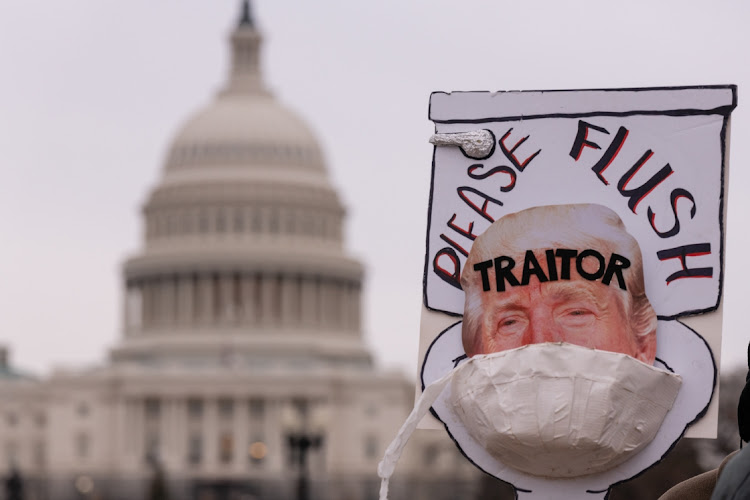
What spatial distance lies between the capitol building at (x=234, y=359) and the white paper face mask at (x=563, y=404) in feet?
415

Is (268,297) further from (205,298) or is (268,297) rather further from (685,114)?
(685,114)

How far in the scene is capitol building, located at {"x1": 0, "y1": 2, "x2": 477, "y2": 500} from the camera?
142375 millimetres


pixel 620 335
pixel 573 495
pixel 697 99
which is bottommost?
pixel 573 495

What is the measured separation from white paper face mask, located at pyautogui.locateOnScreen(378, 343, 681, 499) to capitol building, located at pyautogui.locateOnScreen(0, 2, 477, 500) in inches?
4974

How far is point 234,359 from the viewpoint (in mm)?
148625

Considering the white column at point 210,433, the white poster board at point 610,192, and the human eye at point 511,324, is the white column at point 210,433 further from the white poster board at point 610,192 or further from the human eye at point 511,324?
the human eye at point 511,324

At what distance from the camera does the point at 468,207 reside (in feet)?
26.0

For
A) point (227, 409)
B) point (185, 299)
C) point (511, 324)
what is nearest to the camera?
point (511, 324)

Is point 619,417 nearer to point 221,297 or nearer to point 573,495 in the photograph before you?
point 573,495

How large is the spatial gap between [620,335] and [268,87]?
157 m

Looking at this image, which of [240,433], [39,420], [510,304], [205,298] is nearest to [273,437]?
[240,433]

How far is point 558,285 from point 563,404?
23.7 inches

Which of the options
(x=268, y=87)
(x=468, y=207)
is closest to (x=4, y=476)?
(x=268, y=87)

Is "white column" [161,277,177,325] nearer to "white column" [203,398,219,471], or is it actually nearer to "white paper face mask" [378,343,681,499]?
"white column" [203,398,219,471]
